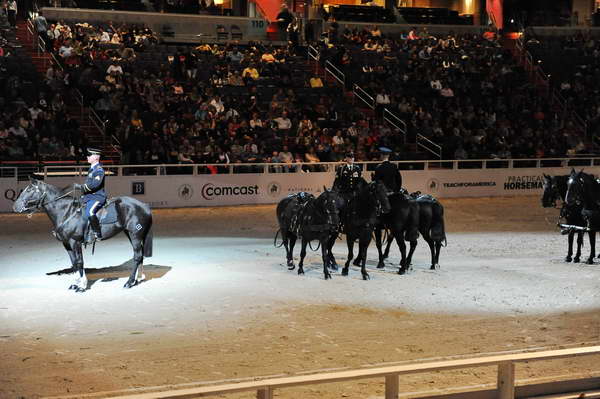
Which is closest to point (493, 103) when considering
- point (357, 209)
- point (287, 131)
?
point (287, 131)

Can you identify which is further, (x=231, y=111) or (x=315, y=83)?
(x=315, y=83)

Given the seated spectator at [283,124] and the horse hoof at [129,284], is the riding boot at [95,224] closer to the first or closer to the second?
the horse hoof at [129,284]

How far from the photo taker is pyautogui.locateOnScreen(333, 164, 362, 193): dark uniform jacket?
15898mm

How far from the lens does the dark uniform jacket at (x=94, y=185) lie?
13812 millimetres

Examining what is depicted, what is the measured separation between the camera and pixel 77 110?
2828 cm

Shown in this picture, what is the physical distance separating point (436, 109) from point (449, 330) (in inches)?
873

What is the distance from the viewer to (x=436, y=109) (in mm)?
32719

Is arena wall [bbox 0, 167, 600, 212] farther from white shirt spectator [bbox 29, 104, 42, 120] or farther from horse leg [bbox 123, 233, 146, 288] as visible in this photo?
horse leg [bbox 123, 233, 146, 288]

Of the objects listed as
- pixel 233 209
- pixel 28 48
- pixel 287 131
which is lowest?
pixel 233 209

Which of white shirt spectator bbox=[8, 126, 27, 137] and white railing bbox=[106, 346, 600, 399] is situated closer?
white railing bbox=[106, 346, 600, 399]

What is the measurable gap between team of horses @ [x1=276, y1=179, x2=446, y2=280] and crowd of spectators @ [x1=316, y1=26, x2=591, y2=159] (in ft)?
47.9

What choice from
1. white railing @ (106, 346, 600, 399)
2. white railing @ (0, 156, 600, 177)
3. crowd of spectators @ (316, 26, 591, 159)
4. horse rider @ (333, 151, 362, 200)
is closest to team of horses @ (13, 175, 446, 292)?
horse rider @ (333, 151, 362, 200)

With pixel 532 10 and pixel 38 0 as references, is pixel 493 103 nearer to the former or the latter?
pixel 532 10

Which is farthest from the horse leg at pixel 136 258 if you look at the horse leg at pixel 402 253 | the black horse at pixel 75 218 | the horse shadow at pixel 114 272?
the horse leg at pixel 402 253
